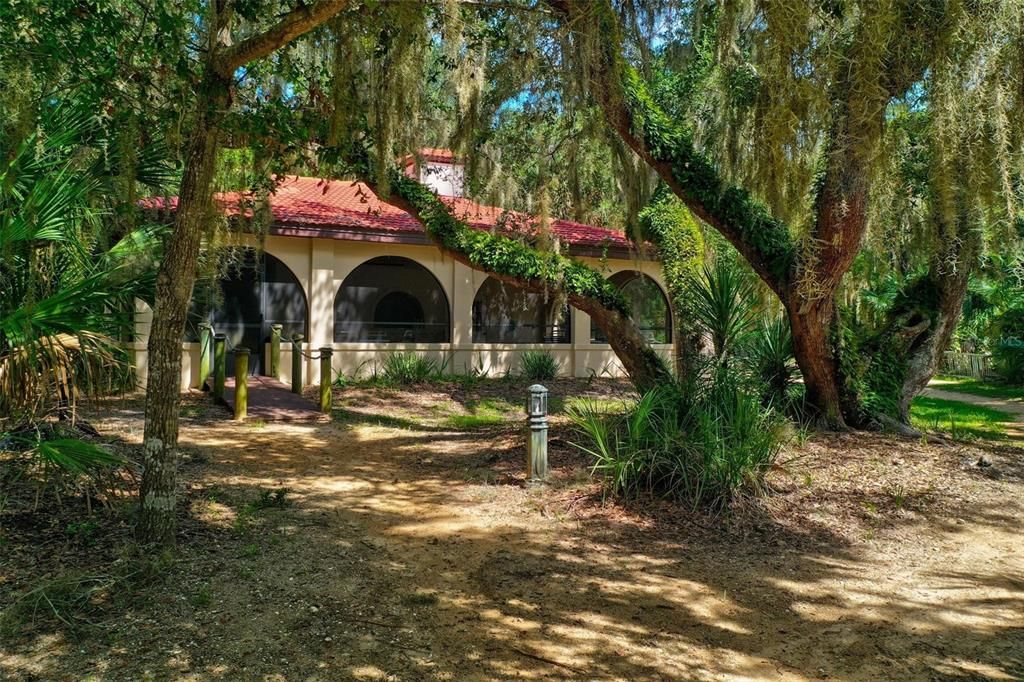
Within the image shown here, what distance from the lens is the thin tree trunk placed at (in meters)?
4.25

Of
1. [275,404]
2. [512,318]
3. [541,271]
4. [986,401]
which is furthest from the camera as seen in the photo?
[512,318]

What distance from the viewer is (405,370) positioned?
14305 mm

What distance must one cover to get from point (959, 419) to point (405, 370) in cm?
999

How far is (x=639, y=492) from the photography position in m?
6.06

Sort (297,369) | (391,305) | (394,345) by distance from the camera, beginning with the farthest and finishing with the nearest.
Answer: (391,305) < (394,345) < (297,369)

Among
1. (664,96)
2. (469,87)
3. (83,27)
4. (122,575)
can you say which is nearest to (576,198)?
(469,87)

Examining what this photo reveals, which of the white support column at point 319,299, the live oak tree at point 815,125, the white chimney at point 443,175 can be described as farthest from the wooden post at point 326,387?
the live oak tree at point 815,125

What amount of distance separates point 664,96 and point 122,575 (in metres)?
12.1

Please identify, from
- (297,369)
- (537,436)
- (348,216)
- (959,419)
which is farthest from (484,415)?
(959,419)

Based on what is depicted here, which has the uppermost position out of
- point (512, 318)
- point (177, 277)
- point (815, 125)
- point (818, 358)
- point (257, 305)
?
point (815, 125)

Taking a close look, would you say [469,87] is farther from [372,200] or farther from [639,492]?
[372,200]

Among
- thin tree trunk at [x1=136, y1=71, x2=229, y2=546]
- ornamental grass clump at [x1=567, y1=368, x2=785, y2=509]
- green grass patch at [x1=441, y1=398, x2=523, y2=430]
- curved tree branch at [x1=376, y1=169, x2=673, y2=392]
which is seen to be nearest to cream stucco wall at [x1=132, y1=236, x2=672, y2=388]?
green grass patch at [x1=441, y1=398, x2=523, y2=430]

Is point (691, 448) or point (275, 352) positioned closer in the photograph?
point (691, 448)

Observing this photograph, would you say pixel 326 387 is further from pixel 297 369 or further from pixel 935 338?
pixel 935 338
